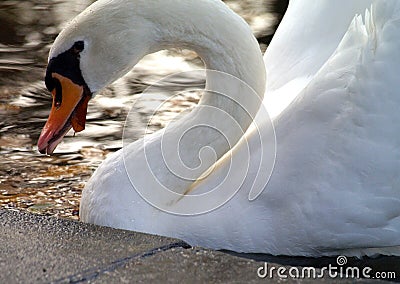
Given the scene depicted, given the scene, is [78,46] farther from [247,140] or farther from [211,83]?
[247,140]

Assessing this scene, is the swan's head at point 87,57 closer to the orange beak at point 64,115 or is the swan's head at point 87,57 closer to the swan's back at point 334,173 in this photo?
the orange beak at point 64,115

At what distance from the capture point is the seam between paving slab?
9.90 feet

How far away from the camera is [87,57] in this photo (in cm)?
443

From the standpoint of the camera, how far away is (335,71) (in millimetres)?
4297

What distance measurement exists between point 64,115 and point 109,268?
61.2 inches

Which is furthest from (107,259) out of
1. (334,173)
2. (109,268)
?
(334,173)

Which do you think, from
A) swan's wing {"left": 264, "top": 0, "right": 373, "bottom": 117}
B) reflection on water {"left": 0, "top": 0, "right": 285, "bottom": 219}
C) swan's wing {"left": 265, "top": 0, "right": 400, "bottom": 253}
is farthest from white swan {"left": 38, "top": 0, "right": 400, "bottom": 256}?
reflection on water {"left": 0, "top": 0, "right": 285, "bottom": 219}

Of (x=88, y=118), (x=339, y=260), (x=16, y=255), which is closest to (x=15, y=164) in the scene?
(x=88, y=118)

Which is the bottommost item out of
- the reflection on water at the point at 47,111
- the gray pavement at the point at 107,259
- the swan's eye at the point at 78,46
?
the reflection on water at the point at 47,111

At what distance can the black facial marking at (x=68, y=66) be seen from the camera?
438cm

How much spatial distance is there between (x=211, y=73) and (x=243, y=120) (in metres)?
0.28

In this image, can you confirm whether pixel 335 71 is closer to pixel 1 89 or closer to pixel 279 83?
pixel 279 83

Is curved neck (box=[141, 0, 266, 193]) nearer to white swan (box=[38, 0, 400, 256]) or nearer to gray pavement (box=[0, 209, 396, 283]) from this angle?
white swan (box=[38, 0, 400, 256])

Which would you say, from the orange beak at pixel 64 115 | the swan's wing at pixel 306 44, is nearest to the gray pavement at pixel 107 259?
the orange beak at pixel 64 115
